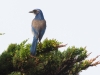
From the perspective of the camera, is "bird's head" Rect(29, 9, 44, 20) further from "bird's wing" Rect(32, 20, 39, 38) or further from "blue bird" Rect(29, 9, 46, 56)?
"bird's wing" Rect(32, 20, 39, 38)

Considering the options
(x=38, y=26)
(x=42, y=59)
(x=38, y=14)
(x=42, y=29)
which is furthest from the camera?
(x=38, y=14)

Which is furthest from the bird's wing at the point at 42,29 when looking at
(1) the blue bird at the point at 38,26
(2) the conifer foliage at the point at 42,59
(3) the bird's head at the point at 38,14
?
(2) the conifer foliage at the point at 42,59

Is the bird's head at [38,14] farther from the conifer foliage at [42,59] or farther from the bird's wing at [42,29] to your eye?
the conifer foliage at [42,59]

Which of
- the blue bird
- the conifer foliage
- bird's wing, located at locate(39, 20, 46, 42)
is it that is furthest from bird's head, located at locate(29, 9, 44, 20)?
the conifer foliage

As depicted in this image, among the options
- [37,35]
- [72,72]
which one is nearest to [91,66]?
[72,72]

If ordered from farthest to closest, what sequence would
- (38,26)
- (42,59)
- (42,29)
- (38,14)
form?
(38,14), (38,26), (42,29), (42,59)

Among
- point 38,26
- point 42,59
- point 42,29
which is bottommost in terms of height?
point 42,59

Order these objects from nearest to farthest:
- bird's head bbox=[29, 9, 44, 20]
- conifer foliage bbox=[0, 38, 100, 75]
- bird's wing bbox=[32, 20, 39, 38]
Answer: conifer foliage bbox=[0, 38, 100, 75] → bird's wing bbox=[32, 20, 39, 38] → bird's head bbox=[29, 9, 44, 20]

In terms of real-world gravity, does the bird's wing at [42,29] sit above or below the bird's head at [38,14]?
below

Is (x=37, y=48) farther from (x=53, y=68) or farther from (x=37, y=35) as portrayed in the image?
(x=37, y=35)

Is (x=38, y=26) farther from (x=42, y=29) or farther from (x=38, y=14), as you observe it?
(x=38, y=14)

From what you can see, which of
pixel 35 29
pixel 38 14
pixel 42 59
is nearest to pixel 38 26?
pixel 35 29

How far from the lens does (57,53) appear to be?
259 inches

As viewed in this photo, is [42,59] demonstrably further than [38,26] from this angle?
No
